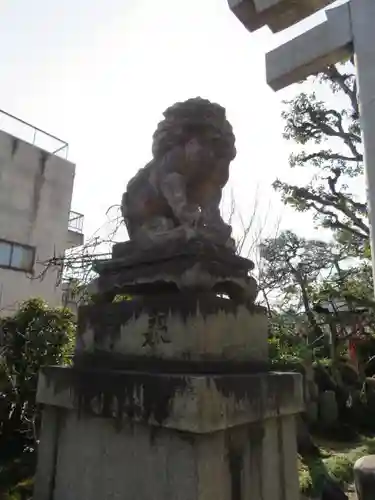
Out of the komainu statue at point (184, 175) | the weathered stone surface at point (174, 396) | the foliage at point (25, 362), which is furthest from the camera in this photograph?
the foliage at point (25, 362)

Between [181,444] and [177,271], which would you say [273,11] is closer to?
[177,271]

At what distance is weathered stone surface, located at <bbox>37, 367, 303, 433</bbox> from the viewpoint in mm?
1794

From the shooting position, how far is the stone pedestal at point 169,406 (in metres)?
1.84

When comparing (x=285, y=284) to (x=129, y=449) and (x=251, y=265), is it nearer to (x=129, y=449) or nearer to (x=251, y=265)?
(x=251, y=265)

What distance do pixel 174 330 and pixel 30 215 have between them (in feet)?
33.9

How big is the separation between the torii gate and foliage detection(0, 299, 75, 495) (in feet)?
12.4

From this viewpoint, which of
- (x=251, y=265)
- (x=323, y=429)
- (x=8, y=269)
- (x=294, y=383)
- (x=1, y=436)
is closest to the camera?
(x=294, y=383)

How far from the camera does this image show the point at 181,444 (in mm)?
1855

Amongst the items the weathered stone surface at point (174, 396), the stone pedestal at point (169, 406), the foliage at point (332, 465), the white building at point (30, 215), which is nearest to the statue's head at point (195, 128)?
the stone pedestal at point (169, 406)

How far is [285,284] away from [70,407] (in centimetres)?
1036

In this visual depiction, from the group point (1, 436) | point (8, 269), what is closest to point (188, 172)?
point (1, 436)

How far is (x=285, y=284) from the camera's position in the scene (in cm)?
1199

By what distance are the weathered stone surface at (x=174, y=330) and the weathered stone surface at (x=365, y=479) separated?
1.94 metres

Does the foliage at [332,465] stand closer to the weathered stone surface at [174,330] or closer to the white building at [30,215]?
the weathered stone surface at [174,330]
